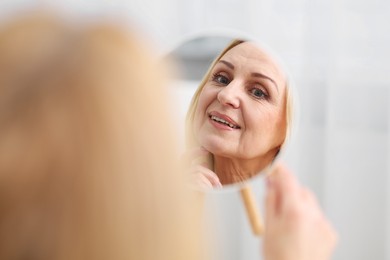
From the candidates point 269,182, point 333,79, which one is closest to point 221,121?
point 269,182

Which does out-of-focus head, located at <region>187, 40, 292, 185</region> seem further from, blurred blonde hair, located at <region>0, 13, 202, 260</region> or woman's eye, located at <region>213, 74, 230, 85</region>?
blurred blonde hair, located at <region>0, 13, 202, 260</region>

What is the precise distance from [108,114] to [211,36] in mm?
540

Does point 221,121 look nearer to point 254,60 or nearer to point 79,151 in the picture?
point 254,60

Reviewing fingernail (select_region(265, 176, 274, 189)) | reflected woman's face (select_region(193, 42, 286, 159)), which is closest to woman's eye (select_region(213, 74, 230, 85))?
reflected woman's face (select_region(193, 42, 286, 159))

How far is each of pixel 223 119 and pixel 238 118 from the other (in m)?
0.02

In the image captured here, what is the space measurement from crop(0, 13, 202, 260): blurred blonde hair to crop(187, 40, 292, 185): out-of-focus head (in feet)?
1.50

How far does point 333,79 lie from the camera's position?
143 cm

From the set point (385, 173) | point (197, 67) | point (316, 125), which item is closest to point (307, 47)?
point (316, 125)

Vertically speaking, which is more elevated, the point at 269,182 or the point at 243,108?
the point at 243,108

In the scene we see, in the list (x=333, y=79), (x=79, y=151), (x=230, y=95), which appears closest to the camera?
(x=79, y=151)

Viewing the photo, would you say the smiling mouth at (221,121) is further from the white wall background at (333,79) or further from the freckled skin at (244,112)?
the white wall background at (333,79)

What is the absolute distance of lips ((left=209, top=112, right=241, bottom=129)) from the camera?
89cm

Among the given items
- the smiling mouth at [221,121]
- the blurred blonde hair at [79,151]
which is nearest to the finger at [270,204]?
the smiling mouth at [221,121]

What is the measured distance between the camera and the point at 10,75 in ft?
1.36
